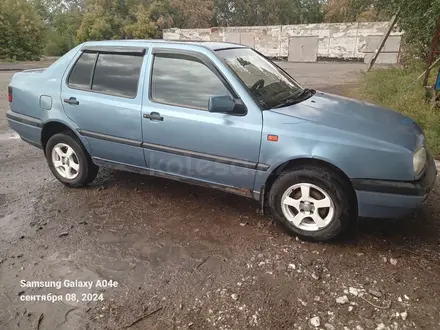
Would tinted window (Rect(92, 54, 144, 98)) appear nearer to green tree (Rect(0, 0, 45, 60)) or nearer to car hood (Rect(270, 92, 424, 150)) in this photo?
car hood (Rect(270, 92, 424, 150))

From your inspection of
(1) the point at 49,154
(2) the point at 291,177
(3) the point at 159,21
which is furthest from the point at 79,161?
(3) the point at 159,21

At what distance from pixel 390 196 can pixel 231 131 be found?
1.39 m

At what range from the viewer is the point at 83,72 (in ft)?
12.8

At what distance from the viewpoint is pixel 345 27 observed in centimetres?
2636

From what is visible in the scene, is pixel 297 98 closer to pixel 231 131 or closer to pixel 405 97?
pixel 231 131

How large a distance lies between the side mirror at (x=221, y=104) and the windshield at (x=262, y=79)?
0.24 metres

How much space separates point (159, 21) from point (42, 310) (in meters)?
35.7

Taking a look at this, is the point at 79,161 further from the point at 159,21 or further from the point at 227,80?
the point at 159,21

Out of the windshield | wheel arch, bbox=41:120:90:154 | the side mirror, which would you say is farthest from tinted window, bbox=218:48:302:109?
wheel arch, bbox=41:120:90:154

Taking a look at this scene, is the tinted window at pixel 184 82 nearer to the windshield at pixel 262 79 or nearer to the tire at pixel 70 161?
the windshield at pixel 262 79

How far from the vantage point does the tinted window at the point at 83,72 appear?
3.85 m

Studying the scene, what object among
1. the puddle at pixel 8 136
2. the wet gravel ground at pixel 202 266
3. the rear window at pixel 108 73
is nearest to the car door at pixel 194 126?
the rear window at pixel 108 73

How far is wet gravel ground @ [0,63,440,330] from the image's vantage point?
2316 millimetres

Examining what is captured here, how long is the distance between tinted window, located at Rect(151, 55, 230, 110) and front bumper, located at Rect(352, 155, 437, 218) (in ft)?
4.71
